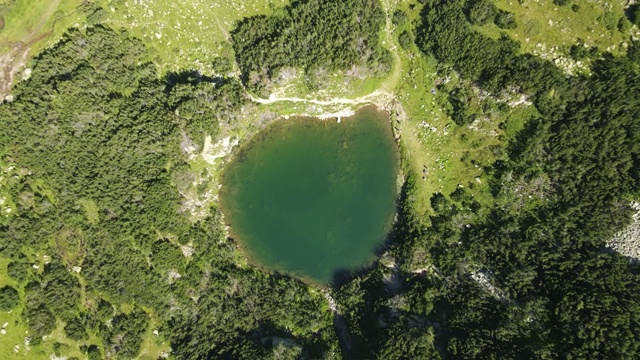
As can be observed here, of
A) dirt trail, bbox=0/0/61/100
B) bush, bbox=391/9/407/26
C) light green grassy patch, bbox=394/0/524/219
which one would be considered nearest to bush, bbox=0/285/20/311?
dirt trail, bbox=0/0/61/100

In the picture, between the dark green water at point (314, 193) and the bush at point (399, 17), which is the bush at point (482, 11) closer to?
the bush at point (399, 17)

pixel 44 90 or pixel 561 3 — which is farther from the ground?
pixel 561 3

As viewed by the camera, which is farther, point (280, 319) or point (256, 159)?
point (256, 159)

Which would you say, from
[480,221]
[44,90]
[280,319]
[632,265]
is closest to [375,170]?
[480,221]

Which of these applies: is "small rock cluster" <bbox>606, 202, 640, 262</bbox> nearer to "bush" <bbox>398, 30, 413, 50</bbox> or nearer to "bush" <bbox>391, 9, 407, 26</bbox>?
"bush" <bbox>398, 30, 413, 50</bbox>

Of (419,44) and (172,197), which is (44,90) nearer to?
(172,197)

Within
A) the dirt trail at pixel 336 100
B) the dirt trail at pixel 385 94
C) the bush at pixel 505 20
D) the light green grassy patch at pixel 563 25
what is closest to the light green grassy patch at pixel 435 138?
the dirt trail at pixel 385 94

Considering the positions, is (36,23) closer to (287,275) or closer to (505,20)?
(287,275)
